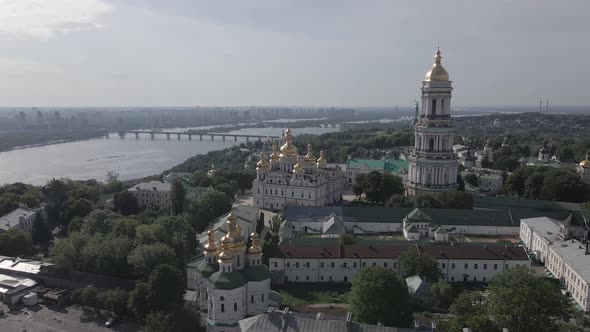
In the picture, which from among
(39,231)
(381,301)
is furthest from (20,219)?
(381,301)

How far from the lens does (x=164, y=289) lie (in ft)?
63.5

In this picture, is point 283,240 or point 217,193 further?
point 217,193

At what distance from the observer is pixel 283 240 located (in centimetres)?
2544

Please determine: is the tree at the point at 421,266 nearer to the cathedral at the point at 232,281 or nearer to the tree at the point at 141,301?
the cathedral at the point at 232,281

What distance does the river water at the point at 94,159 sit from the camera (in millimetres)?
69312

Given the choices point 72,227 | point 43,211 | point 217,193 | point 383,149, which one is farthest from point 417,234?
point 383,149

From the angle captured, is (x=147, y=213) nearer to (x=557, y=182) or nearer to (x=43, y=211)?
(x=43, y=211)

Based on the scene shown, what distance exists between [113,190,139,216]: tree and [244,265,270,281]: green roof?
21.0m

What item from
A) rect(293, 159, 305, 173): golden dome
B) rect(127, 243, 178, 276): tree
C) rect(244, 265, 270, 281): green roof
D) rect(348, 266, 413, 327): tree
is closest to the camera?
rect(348, 266, 413, 327): tree

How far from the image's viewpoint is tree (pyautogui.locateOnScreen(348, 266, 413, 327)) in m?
17.1

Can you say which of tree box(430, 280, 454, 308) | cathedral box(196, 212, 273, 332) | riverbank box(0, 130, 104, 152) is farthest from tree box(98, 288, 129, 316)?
riverbank box(0, 130, 104, 152)

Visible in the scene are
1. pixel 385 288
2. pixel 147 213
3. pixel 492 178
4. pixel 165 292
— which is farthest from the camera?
pixel 492 178

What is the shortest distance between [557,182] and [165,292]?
99.0 feet

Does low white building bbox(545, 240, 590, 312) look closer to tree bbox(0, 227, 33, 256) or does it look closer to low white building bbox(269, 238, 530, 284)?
low white building bbox(269, 238, 530, 284)
